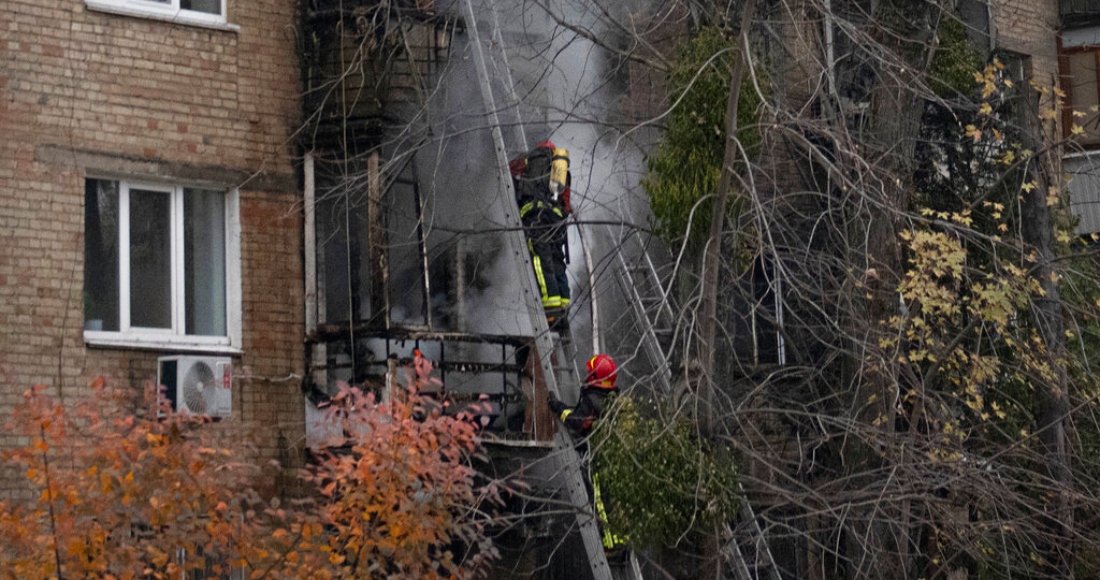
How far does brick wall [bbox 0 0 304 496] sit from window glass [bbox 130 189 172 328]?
289 mm

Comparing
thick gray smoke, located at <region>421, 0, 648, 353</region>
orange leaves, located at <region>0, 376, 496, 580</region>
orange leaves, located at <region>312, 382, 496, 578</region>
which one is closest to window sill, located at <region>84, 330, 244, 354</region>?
orange leaves, located at <region>0, 376, 496, 580</region>

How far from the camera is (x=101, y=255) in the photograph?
517 inches

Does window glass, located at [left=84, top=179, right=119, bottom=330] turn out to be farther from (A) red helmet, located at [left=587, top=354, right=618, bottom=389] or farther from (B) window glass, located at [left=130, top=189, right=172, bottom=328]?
(A) red helmet, located at [left=587, top=354, right=618, bottom=389]

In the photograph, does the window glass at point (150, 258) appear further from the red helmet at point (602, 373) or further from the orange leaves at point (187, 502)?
the red helmet at point (602, 373)

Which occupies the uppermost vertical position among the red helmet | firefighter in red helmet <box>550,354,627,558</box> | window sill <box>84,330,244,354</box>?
window sill <box>84,330,244,354</box>

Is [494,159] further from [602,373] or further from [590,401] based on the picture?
[590,401]

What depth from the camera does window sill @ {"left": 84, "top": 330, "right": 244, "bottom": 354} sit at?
12812mm

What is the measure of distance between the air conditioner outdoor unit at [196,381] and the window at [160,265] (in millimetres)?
331

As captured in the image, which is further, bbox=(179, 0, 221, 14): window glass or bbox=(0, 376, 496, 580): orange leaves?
bbox=(179, 0, 221, 14): window glass

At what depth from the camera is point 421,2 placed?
46.6 ft

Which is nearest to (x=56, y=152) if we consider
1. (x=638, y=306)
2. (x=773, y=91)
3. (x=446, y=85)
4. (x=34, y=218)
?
(x=34, y=218)

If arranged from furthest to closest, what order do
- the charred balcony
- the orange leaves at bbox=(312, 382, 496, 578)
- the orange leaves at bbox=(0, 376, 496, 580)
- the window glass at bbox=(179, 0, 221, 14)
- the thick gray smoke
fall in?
the charred balcony → the thick gray smoke → the window glass at bbox=(179, 0, 221, 14) → the orange leaves at bbox=(312, 382, 496, 578) → the orange leaves at bbox=(0, 376, 496, 580)

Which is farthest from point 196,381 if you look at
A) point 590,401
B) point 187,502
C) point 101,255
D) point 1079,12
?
point 1079,12

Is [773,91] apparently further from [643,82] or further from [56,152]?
[56,152]
